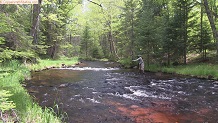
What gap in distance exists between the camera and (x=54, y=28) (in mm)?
30656

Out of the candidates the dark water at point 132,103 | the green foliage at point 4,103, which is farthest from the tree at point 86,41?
the green foliage at point 4,103

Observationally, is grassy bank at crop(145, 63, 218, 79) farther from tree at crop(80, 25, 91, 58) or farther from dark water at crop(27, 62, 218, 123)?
tree at crop(80, 25, 91, 58)

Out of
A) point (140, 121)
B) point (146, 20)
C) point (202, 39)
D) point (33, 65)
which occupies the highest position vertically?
point (146, 20)

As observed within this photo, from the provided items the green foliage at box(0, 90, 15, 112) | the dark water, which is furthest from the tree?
the green foliage at box(0, 90, 15, 112)

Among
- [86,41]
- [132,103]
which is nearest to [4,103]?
[132,103]

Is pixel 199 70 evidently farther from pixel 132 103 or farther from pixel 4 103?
pixel 4 103

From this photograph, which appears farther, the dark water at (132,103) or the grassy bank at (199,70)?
the grassy bank at (199,70)

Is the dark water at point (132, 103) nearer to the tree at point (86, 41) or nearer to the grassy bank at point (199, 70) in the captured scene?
the grassy bank at point (199, 70)

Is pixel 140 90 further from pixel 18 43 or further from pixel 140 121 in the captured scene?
pixel 18 43

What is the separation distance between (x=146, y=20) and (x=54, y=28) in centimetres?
Result: 1425

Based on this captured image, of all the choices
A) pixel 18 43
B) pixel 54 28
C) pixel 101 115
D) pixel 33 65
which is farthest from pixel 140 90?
pixel 54 28

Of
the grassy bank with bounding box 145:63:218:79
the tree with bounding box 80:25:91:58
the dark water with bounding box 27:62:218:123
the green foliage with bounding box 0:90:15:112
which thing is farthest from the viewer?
the tree with bounding box 80:25:91:58

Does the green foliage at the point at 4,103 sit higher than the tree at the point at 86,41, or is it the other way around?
the tree at the point at 86,41

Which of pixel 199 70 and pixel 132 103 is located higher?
pixel 199 70
